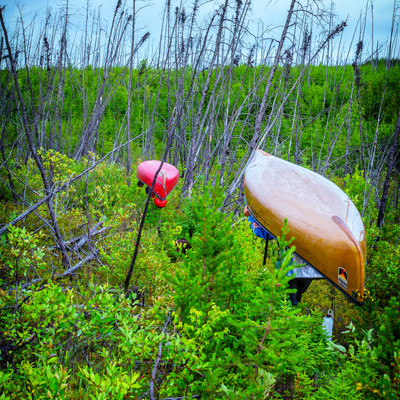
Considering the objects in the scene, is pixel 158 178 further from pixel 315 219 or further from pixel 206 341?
pixel 206 341

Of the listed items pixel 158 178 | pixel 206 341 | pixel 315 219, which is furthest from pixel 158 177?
pixel 206 341

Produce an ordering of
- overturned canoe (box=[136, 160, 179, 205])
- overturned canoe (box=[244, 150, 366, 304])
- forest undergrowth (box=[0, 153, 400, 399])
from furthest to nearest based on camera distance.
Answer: overturned canoe (box=[136, 160, 179, 205]) → overturned canoe (box=[244, 150, 366, 304]) → forest undergrowth (box=[0, 153, 400, 399])

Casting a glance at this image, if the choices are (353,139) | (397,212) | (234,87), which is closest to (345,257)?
(397,212)

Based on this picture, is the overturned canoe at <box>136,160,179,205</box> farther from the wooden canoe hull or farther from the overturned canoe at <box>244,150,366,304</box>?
the overturned canoe at <box>244,150,366,304</box>

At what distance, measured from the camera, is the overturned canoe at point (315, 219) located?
7.82 feet

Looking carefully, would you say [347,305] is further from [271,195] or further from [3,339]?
[3,339]

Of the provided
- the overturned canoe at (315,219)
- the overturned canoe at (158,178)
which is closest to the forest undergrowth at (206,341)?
the overturned canoe at (315,219)

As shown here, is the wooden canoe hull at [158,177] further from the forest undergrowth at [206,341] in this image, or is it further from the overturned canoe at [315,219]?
the forest undergrowth at [206,341]

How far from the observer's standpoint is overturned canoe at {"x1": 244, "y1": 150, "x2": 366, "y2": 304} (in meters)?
2.38

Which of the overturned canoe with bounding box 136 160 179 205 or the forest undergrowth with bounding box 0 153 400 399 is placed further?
the overturned canoe with bounding box 136 160 179 205

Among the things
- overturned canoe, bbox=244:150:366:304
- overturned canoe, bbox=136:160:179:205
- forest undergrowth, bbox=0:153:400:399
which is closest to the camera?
forest undergrowth, bbox=0:153:400:399

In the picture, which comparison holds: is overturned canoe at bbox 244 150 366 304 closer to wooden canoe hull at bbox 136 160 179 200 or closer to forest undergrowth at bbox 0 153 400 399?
forest undergrowth at bbox 0 153 400 399

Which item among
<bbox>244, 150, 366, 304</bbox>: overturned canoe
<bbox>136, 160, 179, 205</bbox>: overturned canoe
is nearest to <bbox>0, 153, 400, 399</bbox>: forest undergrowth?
<bbox>244, 150, 366, 304</bbox>: overturned canoe

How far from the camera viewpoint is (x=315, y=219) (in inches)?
101
